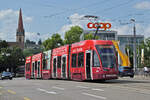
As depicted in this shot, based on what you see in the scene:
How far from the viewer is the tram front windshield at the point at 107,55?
2216 cm

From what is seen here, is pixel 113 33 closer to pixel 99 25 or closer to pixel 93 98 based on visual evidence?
pixel 99 25

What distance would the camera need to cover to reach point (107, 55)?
2241 cm

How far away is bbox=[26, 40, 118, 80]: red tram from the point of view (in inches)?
871

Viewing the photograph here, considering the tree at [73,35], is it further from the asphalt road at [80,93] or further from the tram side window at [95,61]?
the asphalt road at [80,93]

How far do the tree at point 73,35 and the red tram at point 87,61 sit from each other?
56399mm

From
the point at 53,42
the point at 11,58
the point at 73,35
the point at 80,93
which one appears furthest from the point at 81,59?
the point at 11,58

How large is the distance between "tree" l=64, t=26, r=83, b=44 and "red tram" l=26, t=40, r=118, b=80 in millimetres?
56399

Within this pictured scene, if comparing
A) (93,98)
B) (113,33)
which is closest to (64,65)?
(93,98)

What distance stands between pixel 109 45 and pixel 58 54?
8.20m

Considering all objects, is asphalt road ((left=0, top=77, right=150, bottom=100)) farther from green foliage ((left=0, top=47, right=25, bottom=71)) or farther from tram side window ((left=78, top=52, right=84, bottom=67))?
green foliage ((left=0, top=47, right=25, bottom=71))

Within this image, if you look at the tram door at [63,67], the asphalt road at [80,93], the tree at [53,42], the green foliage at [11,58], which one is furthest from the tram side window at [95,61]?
the green foliage at [11,58]

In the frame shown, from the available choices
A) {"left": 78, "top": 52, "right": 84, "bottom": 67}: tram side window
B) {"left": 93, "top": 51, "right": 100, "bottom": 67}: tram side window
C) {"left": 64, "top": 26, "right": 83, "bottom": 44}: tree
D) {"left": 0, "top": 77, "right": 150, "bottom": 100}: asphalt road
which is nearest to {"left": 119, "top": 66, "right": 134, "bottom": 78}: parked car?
{"left": 78, "top": 52, "right": 84, "bottom": 67}: tram side window

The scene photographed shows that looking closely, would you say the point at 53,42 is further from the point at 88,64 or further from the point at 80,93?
the point at 80,93

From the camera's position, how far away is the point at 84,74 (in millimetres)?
23469
